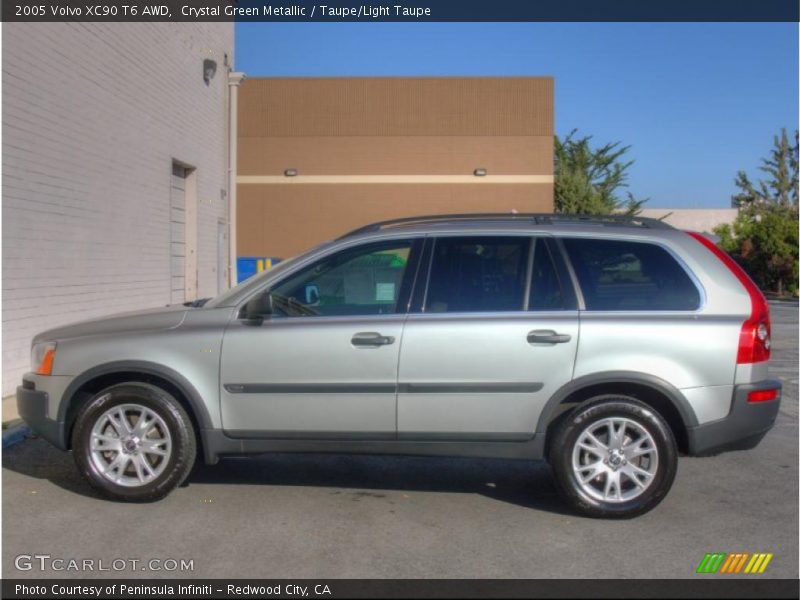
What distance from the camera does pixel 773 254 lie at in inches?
1752

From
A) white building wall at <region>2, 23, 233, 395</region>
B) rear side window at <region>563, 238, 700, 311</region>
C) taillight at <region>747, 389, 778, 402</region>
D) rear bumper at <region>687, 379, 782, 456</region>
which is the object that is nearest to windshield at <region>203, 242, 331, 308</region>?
rear side window at <region>563, 238, 700, 311</region>

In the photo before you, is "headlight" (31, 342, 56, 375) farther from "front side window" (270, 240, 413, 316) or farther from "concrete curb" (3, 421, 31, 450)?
"concrete curb" (3, 421, 31, 450)

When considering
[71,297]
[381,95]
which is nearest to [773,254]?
[381,95]

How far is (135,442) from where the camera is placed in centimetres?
Result: 599

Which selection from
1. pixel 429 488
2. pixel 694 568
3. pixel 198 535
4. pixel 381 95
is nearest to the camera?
pixel 694 568

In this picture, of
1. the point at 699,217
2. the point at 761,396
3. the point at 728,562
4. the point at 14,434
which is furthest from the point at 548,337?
the point at 699,217

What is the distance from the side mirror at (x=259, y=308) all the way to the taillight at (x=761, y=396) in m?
3.18

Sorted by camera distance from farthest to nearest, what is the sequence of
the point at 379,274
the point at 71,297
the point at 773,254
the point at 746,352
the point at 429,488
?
the point at 773,254 → the point at 71,297 → the point at 429,488 → the point at 379,274 → the point at 746,352

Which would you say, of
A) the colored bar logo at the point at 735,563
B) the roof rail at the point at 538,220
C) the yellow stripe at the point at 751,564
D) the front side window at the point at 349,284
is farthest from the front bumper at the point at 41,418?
the yellow stripe at the point at 751,564

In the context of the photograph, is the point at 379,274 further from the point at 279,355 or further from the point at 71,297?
the point at 71,297

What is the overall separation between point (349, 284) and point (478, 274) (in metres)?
0.88

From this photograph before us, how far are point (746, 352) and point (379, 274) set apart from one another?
2.47m

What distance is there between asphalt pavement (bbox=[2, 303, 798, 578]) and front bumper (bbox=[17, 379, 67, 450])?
0.44m

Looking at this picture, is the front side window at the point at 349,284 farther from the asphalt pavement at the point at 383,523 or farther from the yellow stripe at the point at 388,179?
the yellow stripe at the point at 388,179
